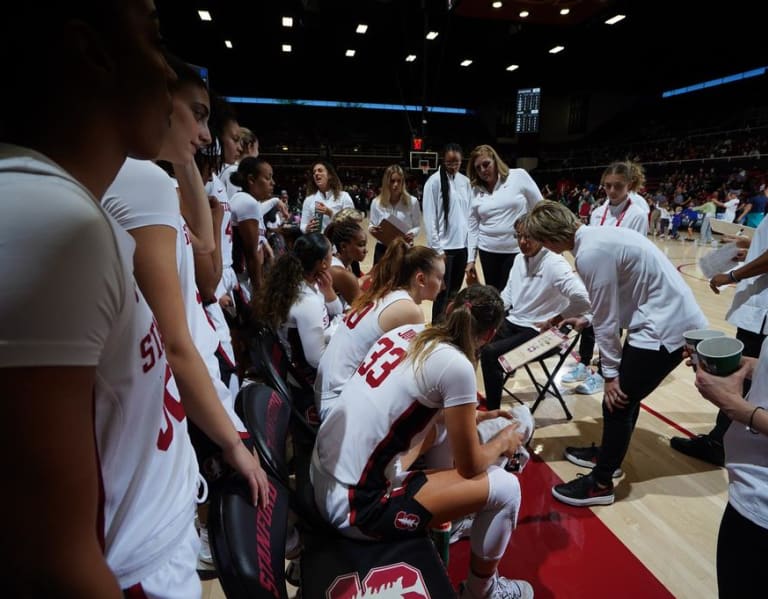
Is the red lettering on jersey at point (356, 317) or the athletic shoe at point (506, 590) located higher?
the red lettering on jersey at point (356, 317)

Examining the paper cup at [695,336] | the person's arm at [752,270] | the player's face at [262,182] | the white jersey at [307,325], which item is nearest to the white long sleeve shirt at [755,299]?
the person's arm at [752,270]

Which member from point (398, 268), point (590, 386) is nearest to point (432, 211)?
point (590, 386)

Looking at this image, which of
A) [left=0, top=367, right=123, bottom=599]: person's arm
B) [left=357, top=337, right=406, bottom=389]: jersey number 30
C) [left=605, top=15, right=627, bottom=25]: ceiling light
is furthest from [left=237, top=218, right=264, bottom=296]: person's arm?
[left=605, top=15, right=627, bottom=25]: ceiling light

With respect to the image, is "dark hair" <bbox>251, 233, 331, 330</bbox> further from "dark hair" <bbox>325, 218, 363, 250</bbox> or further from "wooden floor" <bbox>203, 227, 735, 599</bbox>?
"wooden floor" <bbox>203, 227, 735, 599</bbox>

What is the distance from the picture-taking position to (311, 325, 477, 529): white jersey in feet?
4.45

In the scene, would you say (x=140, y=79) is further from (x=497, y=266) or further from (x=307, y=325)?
(x=497, y=266)

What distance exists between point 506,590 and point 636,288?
1.44 m

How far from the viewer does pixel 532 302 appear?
2857 mm

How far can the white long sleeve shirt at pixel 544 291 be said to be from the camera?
108 inches

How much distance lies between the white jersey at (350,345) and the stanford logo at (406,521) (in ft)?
2.40

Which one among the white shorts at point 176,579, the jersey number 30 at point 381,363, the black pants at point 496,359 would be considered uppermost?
the white shorts at point 176,579

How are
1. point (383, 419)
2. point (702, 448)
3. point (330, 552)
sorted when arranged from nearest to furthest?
point (330, 552) < point (383, 419) < point (702, 448)

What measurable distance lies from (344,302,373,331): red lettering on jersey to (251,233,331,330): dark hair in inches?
15.6

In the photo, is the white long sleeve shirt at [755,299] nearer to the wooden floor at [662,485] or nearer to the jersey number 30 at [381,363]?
the wooden floor at [662,485]
